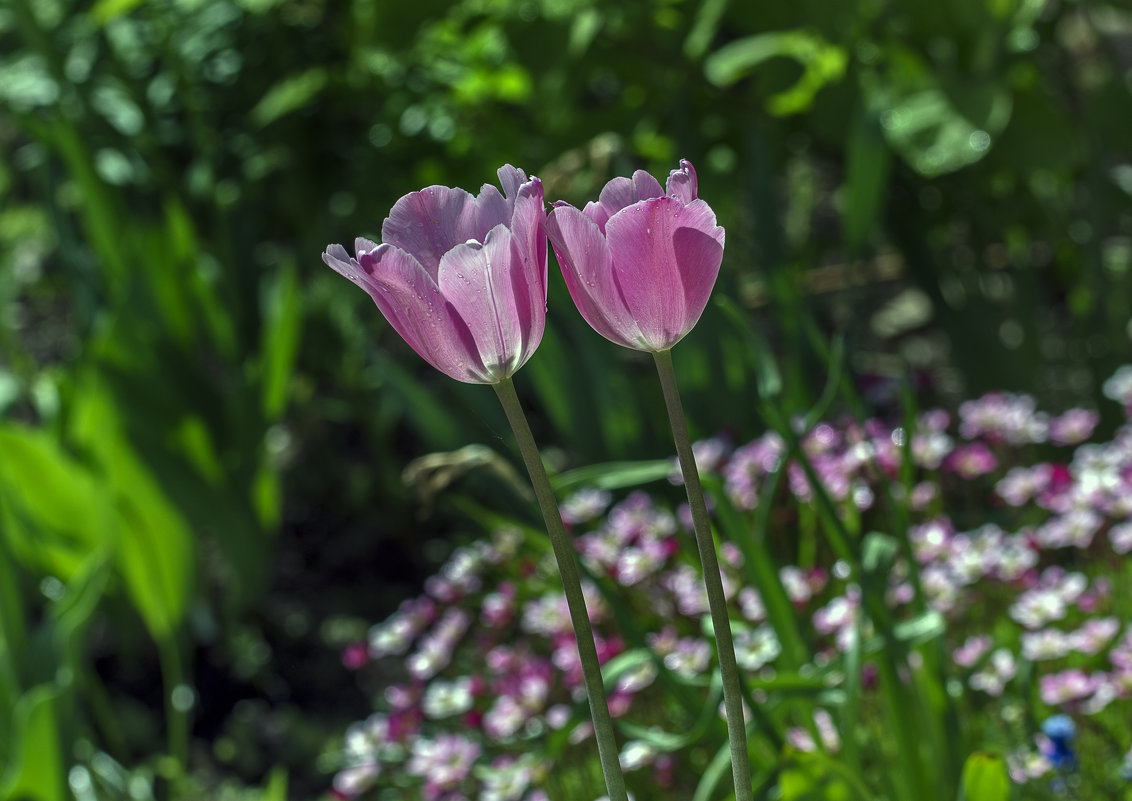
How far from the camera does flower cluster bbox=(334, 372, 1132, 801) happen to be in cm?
130

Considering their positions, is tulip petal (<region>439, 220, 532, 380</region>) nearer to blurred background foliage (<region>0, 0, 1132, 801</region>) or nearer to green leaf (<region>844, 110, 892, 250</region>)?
blurred background foliage (<region>0, 0, 1132, 801</region>)

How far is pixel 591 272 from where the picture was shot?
587 mm

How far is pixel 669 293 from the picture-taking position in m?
0.59

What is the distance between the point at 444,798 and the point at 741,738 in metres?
1.08

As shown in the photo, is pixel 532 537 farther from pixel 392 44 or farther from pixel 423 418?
pixel 392 44

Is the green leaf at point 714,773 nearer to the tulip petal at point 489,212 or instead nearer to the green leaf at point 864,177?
the tulip petal at point 489,212

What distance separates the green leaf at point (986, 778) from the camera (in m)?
0.91

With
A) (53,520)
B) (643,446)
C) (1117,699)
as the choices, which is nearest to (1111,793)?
(1117,699)

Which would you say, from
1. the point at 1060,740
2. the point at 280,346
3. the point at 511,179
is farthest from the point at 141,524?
the point at 511,179

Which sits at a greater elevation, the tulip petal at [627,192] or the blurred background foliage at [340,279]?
the tulip petal at [627,192]

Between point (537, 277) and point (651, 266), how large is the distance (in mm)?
58

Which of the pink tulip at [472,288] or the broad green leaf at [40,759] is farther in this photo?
the broad green leaf at [40,759]

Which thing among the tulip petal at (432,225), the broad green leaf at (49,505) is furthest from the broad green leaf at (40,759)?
the tulip petal at (432,225)

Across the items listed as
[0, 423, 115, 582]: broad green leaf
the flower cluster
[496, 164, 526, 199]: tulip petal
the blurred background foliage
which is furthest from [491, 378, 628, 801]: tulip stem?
[0, 423, 115, 582]: broad green leaf
